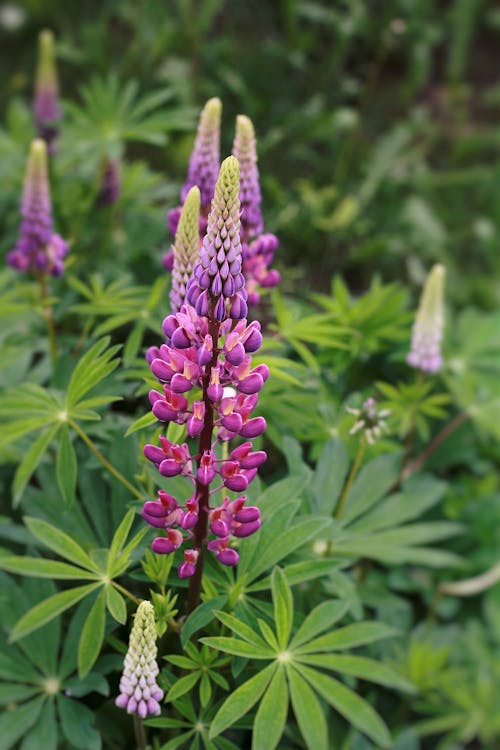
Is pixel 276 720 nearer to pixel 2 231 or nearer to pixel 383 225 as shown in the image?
pixel 2 231

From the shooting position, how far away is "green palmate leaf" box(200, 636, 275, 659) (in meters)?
1.27

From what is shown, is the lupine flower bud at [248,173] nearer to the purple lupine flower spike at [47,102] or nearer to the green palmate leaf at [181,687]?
the green palmate leaf at [181,687]

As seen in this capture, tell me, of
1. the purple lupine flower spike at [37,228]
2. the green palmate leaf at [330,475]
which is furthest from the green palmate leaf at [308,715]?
Answer: the purple lupine flower spike at [37,228]

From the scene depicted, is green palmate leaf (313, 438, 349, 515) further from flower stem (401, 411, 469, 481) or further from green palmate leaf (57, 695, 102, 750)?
green palmate leaf (57, 695, 102, 750)

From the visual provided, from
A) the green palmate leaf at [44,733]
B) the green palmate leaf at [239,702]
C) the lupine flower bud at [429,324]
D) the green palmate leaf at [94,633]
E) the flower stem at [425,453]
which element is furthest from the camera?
the flower stem at [425,453]

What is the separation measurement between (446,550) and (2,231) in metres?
1.77

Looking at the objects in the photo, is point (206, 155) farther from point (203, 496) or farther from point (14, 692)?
point (14, 692)

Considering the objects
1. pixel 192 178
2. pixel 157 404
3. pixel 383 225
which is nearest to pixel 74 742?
pixel 157 404

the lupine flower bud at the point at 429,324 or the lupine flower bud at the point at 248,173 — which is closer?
the lupine flower bud at the point at 248,173

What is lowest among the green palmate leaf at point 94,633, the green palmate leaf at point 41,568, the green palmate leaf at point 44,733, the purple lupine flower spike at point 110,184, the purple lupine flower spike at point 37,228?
the green palmate leaf at point 44,733

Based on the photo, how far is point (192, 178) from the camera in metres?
1.67

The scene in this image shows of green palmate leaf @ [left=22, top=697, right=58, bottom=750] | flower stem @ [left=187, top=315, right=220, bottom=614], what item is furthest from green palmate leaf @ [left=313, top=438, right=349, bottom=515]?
green palmate leaf @ [left=22, top=697, right=58, bottom=750]

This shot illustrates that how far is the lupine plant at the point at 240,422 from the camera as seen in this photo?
1295mm

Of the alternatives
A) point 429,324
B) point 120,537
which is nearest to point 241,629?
point 120,537
